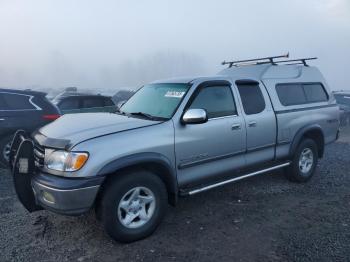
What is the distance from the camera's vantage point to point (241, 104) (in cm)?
491

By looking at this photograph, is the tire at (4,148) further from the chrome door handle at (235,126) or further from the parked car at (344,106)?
the parked car at (344,106)

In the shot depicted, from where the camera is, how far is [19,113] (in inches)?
259

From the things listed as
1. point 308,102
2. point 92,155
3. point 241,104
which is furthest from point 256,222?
point 308,102

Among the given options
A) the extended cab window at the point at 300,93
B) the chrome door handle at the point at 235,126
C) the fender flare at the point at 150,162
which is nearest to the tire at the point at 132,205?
the fender flare at the point at 150,162

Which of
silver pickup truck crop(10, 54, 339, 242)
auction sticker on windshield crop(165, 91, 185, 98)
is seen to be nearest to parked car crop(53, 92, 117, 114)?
silver pickup truck crop(10, 54, 339, 242)

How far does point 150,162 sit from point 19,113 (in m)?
3.99

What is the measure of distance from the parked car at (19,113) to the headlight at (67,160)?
11.2 feet

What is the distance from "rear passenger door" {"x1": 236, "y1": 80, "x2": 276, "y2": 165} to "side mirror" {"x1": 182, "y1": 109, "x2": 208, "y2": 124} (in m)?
1.08

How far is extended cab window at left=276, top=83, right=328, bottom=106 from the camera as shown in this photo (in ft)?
18.7

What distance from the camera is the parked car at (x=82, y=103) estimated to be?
10.2m

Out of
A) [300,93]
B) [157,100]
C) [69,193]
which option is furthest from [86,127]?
[300,93]

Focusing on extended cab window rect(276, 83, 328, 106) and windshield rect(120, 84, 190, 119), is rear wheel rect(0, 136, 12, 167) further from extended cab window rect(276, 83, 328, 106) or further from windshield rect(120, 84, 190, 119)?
extended cab window rect(276, 83, 328, 106)

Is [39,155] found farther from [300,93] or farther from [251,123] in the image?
[300,93]

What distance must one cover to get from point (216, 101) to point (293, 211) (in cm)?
194
